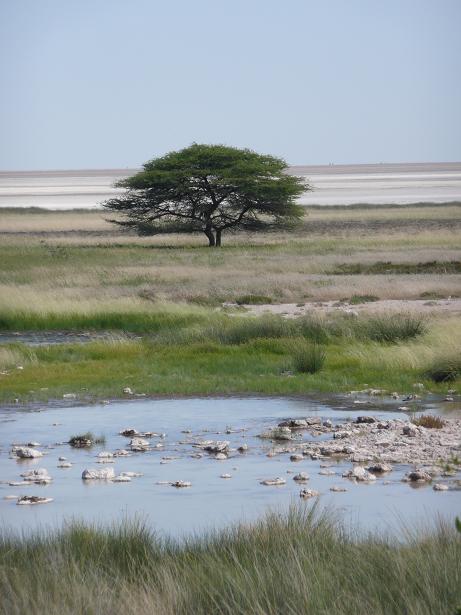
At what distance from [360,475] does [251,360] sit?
1001 centimetres

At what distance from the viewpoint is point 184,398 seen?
21047 millimetres

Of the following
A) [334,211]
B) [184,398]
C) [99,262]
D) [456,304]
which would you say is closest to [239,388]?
[184,398]

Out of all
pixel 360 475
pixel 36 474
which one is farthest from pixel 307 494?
pixel 36 474

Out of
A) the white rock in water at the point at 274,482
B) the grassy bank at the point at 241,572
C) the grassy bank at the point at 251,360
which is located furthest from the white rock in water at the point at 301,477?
the grassy bank at the point at 251,360

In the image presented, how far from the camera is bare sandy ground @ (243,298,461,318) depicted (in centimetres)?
3164

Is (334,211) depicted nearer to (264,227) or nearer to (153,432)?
(264,227)

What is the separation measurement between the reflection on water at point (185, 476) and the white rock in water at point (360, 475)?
149mm

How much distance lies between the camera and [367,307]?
110 feet

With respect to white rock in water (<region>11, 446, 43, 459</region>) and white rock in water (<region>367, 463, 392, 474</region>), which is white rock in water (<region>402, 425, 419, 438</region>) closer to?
white rock in water (<region>367, 463, 392, 474</region>)

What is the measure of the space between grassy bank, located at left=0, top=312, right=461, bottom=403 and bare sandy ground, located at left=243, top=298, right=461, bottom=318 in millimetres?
3722

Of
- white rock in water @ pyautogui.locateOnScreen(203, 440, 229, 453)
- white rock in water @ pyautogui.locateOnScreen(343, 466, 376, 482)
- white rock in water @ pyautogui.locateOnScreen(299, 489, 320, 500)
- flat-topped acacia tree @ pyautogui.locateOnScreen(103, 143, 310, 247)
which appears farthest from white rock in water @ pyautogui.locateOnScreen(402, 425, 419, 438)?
flat-topped acacia tree @ pyautogui.locateOnScreen(103, 143, 310, 247)

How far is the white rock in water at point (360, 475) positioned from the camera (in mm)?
14047

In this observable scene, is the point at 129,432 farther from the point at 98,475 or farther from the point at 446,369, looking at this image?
the point at 446,369

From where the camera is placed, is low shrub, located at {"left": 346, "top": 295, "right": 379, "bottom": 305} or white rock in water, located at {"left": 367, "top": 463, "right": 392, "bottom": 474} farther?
low shrub, located at {"left": 346, "top": 295, "right": 379, "bottom": 305}
